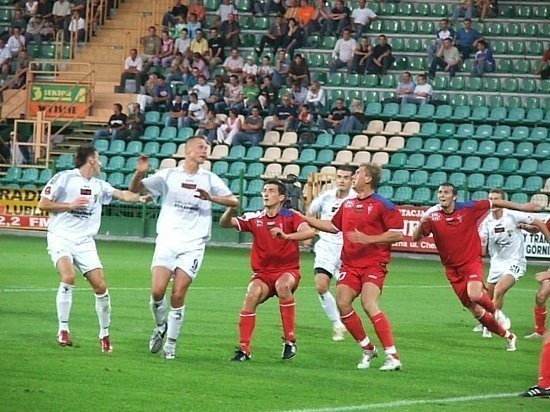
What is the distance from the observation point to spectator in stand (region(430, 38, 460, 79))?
35.9 m

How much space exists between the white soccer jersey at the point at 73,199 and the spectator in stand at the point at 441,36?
74.8ft

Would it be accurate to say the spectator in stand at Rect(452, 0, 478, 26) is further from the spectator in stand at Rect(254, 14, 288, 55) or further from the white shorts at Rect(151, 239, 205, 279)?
A: the white shorts at Rect(151, 239, 205, 279)

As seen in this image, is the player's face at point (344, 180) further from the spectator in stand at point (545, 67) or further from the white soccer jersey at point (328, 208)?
the spectator in stand at point (545, 67)

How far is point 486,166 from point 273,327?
1692 centimetres

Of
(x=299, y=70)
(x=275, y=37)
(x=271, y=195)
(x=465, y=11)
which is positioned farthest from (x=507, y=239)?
(x=275, y=37)

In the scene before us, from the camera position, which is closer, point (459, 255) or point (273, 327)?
point (459, 255)

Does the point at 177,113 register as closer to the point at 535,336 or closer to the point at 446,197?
the point at 535,336

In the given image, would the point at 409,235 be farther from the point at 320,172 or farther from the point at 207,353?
the point at 207,353

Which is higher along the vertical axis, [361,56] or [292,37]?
[292,37]

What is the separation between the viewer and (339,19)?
37.9 meters

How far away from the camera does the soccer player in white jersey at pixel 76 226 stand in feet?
46.0

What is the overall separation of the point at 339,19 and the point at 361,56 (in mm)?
1636

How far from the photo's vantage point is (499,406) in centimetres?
1116

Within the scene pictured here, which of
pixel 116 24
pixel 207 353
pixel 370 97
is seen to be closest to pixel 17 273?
pixel 207 353
